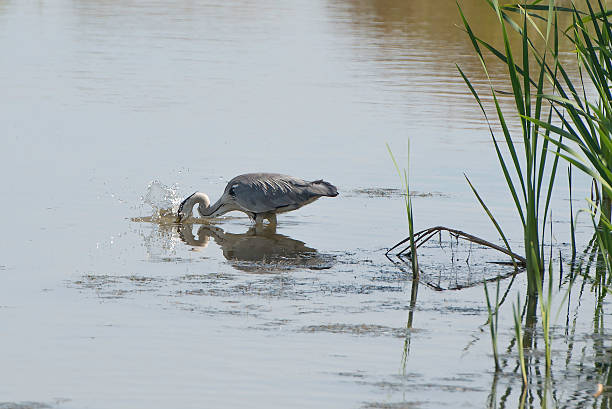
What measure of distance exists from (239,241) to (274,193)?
60cm

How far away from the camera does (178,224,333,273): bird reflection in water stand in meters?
9.16

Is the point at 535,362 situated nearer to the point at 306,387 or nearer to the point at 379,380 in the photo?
the point at 379,380

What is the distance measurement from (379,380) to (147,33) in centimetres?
2261

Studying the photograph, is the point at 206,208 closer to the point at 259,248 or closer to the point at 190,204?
the point at 190,204

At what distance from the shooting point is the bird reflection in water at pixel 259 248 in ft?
30.1

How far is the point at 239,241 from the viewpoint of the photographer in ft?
34.2

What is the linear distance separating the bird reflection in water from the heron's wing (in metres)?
0.28

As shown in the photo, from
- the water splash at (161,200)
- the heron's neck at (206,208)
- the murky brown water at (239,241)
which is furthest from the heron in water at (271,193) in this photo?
the water splash at (161,200)

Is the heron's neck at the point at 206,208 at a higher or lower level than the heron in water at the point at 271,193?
lower

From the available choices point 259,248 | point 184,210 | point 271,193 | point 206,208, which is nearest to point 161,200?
point 184,210

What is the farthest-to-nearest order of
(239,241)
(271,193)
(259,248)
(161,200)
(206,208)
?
(161,200)
(206,208)
(271,193)
(239,241)
(259,248)

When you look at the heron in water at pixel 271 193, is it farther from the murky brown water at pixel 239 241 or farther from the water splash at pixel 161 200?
the water splash at pixel 161 200

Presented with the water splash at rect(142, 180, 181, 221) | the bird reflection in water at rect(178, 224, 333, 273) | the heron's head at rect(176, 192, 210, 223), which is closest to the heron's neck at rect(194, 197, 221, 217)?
the heron's head at rect(176, 192, 210, 223)

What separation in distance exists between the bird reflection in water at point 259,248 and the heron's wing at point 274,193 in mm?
277
